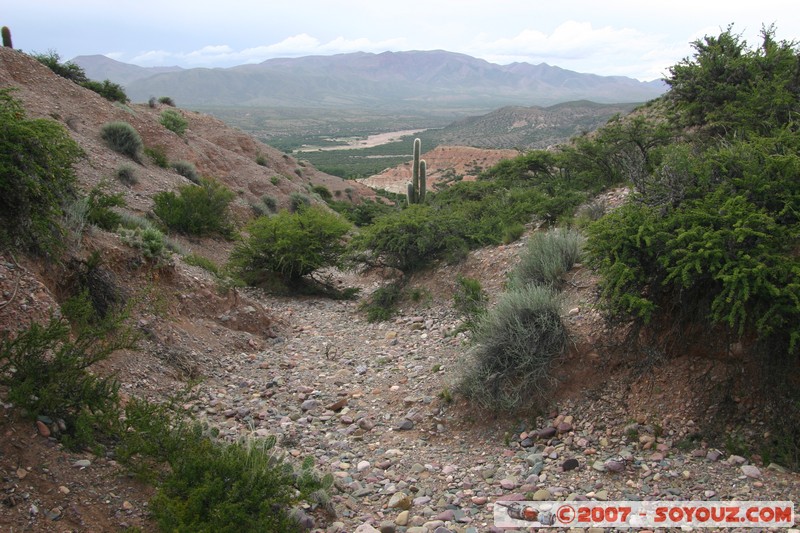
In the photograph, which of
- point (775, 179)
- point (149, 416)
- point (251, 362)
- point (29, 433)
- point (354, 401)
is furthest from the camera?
point (251, 362)

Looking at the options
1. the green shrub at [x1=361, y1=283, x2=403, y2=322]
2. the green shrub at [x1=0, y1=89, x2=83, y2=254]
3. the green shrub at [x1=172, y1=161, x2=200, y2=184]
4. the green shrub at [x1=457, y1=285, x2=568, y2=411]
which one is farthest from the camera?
the green shrub at [x1=172, y1=161, x2=200, y2=184]

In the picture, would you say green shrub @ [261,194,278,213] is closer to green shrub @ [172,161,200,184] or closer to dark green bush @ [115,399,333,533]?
green shrub @ [172,161,200,184]

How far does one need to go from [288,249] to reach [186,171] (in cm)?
983

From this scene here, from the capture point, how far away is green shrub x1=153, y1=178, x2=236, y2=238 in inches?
586

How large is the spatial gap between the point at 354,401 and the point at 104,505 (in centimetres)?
355

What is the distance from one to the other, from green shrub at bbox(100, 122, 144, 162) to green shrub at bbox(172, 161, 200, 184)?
178 centimetres

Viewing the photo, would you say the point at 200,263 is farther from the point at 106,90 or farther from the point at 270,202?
the point at 106,90

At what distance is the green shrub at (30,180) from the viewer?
5.70 m

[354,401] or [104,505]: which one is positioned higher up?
[104,505]

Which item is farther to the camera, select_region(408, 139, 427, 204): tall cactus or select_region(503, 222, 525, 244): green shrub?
select_region(408, 139, 427, 204): tall cactus

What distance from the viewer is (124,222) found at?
396 inches

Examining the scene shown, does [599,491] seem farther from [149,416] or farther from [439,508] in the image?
[149,416]

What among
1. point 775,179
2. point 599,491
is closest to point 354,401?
point 599,491

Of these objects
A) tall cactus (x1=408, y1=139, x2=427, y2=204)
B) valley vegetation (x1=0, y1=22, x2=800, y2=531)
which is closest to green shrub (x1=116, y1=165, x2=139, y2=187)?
valley vegetation (x1=0, y1=22, x2=800, y2=531)
